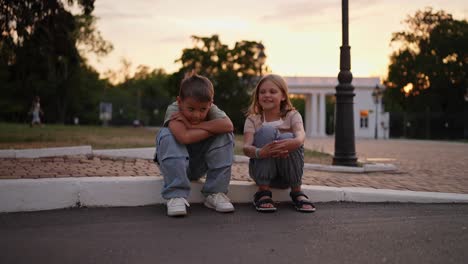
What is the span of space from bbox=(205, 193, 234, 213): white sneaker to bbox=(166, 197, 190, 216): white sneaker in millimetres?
311

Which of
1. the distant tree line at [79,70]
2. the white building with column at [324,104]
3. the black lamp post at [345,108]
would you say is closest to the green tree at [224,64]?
the distant tree line at [79,70]

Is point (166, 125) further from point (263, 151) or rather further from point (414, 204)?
point (414, 204)

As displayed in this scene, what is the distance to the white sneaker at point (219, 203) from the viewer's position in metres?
3.89

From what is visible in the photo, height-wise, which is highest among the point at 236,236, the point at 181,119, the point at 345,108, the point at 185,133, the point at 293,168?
the point at 345,108

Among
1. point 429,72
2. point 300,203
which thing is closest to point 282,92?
point 300,203

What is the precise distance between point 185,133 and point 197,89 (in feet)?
1.21

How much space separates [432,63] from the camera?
4419 centimetres

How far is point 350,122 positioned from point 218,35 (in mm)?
29702

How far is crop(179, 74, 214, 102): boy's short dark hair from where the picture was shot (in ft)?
12.5

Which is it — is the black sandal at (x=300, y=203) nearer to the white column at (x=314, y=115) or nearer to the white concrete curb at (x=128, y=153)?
the white concrete curb at (x=128, y=153)

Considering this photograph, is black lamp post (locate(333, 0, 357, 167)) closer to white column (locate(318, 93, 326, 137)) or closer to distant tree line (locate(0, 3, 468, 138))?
distant tree line (locate(0, 3, 468, 138))

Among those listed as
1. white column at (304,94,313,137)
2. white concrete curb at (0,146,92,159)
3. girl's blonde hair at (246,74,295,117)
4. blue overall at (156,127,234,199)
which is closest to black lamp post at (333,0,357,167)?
girl's blonde hair at (246,74,295,117)

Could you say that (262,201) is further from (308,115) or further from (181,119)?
(308,115)

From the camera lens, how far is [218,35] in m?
37.3
